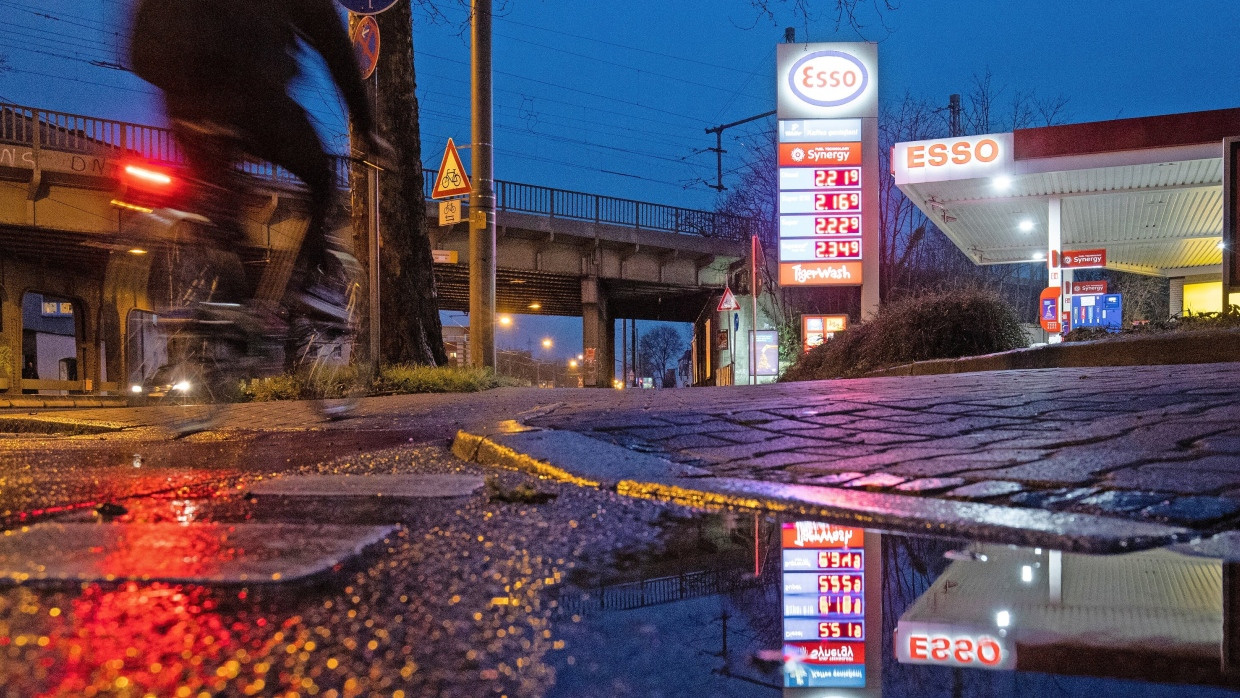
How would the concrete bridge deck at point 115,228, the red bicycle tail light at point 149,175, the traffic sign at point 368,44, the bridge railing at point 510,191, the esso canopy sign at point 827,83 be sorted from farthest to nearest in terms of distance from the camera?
the concrete bridge deck at point 115,228, the esso canopy sign at point 827,83, the bridge railing at point 510,191, the traffic sign at point 368,44, the red bicycle tail light at point 149,175

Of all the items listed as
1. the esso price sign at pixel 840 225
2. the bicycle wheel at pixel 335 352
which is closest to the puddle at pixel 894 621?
the bicycle wheel at pixel 335 352

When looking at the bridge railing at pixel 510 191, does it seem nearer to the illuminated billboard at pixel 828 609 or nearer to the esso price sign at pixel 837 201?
the esso price sign at pixel 837 201

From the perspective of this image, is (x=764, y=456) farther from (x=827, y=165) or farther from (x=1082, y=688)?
(x=827, y=165)

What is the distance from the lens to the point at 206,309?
448cm

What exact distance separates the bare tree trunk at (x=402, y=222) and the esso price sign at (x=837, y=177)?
435 inches

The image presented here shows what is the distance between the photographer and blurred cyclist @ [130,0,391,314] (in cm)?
364

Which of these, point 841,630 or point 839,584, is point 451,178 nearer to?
point 839,584

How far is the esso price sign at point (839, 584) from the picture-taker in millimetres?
1760

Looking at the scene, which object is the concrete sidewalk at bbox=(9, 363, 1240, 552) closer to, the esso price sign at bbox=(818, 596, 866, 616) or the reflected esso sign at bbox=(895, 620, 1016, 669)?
the esso price sign at bbox=(818, 596, 866, 616)

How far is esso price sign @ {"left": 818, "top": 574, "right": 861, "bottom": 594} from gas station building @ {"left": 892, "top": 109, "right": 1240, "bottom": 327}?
1212 centimetres

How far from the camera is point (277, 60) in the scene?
382 cm

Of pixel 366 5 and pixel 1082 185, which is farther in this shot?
pixel 1082 185

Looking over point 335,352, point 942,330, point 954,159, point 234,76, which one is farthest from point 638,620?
point 954,159

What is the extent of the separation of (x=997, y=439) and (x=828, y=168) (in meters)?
17.9
